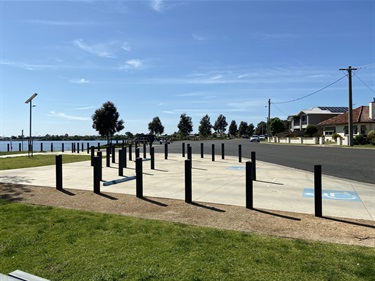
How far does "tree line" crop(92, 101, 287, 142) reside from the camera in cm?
4700

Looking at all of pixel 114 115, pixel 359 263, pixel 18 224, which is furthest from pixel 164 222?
pixel 114 115

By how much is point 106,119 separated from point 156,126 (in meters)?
44.7

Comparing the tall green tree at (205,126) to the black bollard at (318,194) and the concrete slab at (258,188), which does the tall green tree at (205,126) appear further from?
the black bollard at (318,194)

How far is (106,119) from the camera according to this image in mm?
46875

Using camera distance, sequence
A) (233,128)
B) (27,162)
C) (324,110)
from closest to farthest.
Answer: (27,162)
(324,110)
(233,128)

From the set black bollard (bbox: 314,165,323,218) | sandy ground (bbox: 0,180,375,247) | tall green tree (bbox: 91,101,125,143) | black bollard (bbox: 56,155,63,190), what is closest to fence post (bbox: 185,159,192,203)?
sandy ground (bbox: 0,180,375,247)

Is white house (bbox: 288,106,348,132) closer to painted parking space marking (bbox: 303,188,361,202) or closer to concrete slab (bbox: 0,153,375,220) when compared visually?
concrete slab (bbox: 0,153,375,220)

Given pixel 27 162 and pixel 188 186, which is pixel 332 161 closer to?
pixel 188 186

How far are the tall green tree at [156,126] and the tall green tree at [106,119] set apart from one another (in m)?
43.0

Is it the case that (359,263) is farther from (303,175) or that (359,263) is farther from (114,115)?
(114,115)

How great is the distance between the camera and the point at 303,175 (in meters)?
11.8

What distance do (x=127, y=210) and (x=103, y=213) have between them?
20.7 inches

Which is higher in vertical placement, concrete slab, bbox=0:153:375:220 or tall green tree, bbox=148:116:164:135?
tall green tree, bbox=148:116:164:135

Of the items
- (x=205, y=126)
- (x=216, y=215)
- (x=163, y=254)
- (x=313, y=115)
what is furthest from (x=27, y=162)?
(x=205, y=126)
